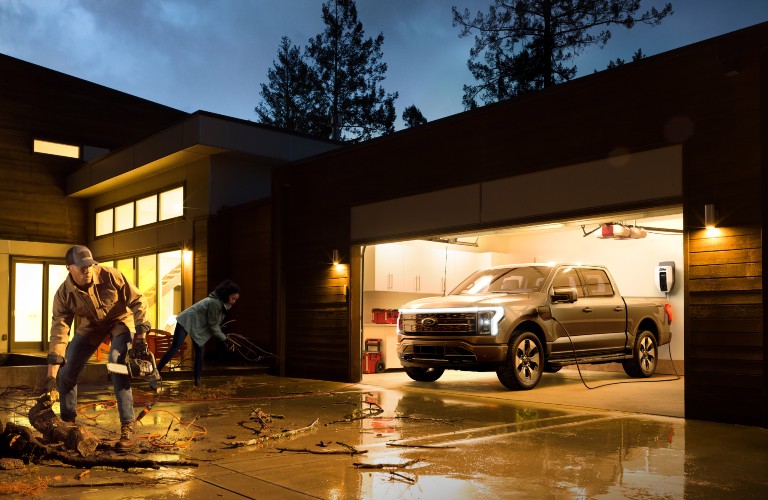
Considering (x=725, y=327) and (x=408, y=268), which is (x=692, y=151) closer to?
(x=725, y=327)

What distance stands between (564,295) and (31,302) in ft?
51.9

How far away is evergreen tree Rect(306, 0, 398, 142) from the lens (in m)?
37.6

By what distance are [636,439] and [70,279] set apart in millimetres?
5248

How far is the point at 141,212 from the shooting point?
19797 mm

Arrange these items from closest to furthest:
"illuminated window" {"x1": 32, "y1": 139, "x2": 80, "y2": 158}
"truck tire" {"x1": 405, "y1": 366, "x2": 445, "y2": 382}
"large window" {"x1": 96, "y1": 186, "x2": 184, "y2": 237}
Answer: "truck tire" {"x1": 405, "y1": 366, "x2": 445, "y2": 382} < "large window" {"x1": 96, "y1": 186, "x2": 184, "y2": 237} < "illuminated window" {"x1": 32, "y1": 139, "x2": 80, "y2": 158}

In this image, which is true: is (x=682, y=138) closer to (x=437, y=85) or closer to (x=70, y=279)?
(x=70, y=279)

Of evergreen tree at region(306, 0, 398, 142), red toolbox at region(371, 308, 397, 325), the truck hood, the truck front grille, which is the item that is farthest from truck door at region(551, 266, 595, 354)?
evergreen tree at region(306, 0, 398, 142)

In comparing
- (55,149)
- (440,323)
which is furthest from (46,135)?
(440,323)

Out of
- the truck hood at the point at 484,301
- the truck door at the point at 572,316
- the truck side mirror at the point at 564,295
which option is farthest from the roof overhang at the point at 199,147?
the truck side mirror at the point at 564,295

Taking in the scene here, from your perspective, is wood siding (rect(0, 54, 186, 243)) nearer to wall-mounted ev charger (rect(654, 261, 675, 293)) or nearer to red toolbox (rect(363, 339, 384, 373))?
red toolbox (rect(363, 339, 384, 373))

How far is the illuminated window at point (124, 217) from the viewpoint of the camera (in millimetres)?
20297

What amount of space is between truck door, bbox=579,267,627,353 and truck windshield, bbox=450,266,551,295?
0.96m

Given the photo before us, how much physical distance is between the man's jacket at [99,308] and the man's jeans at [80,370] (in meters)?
0.07

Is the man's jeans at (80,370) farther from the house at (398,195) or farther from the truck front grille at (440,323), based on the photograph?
the house at (398,195)
